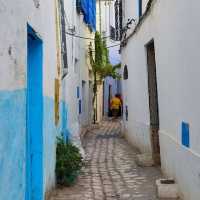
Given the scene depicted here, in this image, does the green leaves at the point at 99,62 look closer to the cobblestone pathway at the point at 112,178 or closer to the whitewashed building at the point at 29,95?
the cobblestone pathway at the point at 112,178

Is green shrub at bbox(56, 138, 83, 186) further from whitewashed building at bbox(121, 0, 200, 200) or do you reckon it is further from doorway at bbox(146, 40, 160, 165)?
doorway at bbox(146, 40, 160, 165)

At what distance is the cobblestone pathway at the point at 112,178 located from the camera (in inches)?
265

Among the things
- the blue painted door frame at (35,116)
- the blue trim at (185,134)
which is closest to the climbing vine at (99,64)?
the blue trim at (185,134)

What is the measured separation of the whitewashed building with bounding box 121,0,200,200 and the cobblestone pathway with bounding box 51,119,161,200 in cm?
45

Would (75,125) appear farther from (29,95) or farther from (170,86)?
(29,95)

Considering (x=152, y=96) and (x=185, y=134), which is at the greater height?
(x=152, y=96)

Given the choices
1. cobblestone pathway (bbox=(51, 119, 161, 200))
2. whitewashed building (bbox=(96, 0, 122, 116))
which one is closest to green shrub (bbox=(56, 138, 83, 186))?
cobblestone pathway (bbox=(51, 119, 161, 200))

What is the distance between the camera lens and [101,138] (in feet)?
50.8

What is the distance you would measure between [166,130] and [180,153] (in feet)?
4.83

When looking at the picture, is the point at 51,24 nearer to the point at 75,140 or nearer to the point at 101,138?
the point at 75,140

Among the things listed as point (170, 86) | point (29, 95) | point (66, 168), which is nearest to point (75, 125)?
point (66, 168)

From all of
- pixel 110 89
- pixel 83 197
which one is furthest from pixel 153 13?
pixel 110 89

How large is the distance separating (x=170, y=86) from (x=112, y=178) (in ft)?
6.73

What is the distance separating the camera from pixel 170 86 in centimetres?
730
